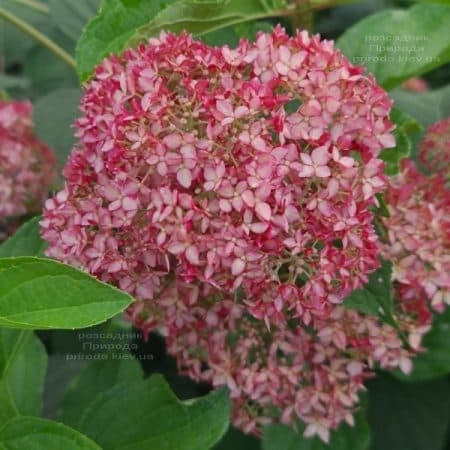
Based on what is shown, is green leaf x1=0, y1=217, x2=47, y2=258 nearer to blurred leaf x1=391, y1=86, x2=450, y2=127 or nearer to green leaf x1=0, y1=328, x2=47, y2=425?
green leaf x1=0, y1=328, x2=47, y2=425

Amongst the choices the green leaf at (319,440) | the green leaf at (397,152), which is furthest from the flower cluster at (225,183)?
the green leaf at (319,440)

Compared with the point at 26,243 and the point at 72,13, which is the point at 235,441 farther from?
the point at 72,13

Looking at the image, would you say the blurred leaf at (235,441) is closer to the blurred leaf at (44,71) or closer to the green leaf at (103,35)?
the green leaf at (103,35)

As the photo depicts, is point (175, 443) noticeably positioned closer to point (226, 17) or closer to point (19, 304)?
point (19, 304)

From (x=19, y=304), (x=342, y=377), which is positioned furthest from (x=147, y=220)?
(x=342, y=377)

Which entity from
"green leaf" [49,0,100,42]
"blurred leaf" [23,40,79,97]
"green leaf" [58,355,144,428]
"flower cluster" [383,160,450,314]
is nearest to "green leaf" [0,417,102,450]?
"green leaf" [58,355,144,428]

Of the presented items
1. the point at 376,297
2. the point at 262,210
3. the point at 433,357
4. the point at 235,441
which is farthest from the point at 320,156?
the point at 235,441

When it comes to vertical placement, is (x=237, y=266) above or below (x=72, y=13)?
below
